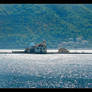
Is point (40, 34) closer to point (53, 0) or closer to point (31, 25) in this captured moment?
point (31, 25)

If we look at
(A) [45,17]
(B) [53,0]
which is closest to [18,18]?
(A) [45,17]

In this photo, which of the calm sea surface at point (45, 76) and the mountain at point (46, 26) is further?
the mountain at point (46, 26)

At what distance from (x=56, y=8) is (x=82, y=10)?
10344 mm

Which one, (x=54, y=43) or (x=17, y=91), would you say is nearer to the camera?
(x=17, y=91)

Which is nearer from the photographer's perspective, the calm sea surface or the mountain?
the calm sea surface

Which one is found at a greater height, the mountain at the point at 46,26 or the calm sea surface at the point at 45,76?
the calm sea surface at the point at 45,76

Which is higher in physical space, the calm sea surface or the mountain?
the calm sea surface

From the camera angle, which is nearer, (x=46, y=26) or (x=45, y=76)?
(x=45, y=76)

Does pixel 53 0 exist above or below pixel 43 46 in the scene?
above

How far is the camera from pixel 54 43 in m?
96.1

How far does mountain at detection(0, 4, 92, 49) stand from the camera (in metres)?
97.6

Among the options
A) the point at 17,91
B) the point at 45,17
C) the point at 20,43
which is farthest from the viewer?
the point at 45,17

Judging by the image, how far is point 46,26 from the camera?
119 metres

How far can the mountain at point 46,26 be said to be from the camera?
320 feet
